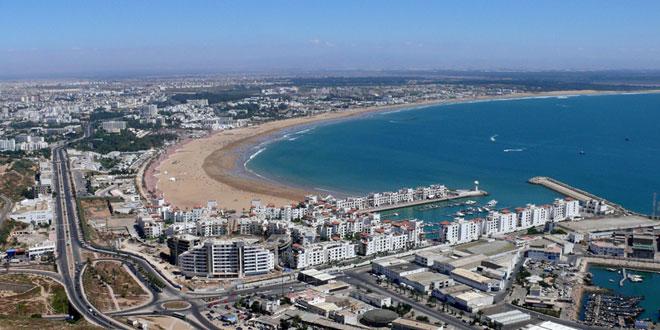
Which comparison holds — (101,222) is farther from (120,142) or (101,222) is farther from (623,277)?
(120,142)

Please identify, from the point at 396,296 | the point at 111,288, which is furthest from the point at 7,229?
the point at 396,296

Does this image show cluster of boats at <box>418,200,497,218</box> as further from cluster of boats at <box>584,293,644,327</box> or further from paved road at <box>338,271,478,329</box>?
cluster of boats at <box>584,293,644,327</box>

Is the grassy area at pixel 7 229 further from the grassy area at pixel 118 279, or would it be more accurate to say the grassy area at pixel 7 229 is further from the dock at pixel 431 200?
the dock at pixel 431 200

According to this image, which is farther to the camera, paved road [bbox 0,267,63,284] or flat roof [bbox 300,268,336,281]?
paved road [bbox 0,267,63,284]

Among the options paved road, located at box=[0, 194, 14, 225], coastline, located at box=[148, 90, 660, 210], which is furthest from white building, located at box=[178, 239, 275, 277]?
paved road, located at box=[0, 194, 14, 225]

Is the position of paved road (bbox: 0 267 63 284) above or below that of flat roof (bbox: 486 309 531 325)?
below

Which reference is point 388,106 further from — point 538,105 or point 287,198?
point 287,198
